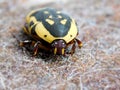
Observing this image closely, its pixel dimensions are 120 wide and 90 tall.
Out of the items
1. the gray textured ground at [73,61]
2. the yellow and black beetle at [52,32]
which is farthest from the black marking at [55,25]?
the gray textured ground at [73,61]

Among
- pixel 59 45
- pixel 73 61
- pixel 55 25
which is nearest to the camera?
pixel 59 45

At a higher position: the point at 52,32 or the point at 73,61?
the point at 52,32

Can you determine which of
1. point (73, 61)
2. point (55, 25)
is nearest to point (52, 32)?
point (55, 25)

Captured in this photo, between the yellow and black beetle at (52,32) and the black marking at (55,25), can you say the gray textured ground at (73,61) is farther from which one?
the black marking at (55,25)

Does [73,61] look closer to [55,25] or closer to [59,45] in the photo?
[59,45]

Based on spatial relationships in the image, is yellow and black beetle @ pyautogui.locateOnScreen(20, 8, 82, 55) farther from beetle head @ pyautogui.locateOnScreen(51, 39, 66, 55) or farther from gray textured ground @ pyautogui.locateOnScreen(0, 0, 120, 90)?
gray textured ground @ pyautogui.locateOnScreen(0, 0, 120, 90)

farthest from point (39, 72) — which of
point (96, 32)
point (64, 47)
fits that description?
point (96, 32)

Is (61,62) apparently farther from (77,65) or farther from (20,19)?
(20,19)
